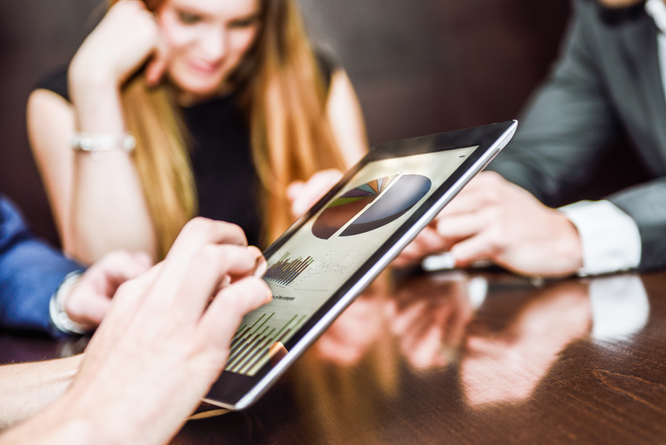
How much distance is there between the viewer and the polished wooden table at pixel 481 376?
0.72 feet

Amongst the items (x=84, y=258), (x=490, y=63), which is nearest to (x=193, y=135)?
(x=84, y=258)

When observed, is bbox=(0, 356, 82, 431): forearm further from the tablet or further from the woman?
the woman

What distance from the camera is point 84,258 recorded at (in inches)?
34.2

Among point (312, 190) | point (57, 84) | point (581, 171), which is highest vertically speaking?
point (57, 84)

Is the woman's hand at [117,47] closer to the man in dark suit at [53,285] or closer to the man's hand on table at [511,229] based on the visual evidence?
the man in dark suit at [53,285]

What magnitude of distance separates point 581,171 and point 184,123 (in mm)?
963

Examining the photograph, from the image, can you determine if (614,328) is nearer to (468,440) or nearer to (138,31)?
(468,440)

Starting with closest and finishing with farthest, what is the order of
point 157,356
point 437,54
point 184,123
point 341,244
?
1. point 157,356
2. point 341,244
3. point 184,123
4. point 437,54

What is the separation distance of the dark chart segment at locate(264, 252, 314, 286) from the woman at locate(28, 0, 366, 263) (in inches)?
24.3

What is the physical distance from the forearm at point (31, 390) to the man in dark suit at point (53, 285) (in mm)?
165

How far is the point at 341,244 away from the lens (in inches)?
12.4

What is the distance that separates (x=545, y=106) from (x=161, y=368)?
1.01m

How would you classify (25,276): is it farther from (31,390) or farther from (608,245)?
(608,245)

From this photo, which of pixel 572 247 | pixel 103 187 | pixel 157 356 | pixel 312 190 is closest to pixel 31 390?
pixel 157 356
